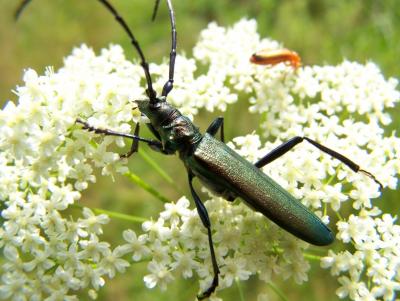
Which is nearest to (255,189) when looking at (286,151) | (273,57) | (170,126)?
(286,151)

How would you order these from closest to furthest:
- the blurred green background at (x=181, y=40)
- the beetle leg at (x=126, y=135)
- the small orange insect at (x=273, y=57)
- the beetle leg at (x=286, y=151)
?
1. the beetle leg at (x=126, y=135)
2. the beetle leg at (x=286, y=151)
3. the small orange insect at (x=273, y=57)
4. the blurred green background at (x=181, y=40)

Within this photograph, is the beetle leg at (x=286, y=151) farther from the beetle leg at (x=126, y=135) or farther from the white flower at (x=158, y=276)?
the white flower at (x=158, y=276)

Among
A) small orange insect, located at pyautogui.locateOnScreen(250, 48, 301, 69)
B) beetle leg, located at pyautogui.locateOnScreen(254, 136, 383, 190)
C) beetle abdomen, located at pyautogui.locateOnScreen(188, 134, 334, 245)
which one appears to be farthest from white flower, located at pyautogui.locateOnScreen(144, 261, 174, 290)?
small orange insect, located at pyautogui.locateOnScreen(250, 48, 301, 69)

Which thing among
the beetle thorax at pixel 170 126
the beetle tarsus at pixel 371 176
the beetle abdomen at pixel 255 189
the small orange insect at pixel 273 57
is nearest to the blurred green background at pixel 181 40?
the small orange insect at pixel 273 57

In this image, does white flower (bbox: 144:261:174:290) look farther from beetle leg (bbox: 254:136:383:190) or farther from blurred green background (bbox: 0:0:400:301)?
→ blurred green background (bbox: 0:0:400:301)

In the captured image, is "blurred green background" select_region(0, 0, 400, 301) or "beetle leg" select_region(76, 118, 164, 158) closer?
"beetle leg" select_region(76, 118, 164, 158)

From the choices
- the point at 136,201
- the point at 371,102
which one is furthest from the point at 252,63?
the point at 136,201
